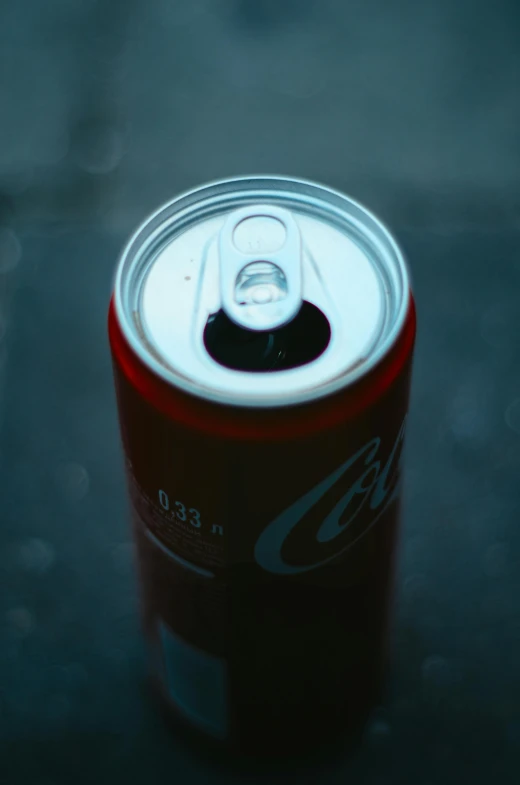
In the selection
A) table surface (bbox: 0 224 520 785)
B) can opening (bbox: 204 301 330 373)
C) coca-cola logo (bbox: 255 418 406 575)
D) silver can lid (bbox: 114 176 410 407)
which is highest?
silver can lid (bbox: 114 176 410 407)

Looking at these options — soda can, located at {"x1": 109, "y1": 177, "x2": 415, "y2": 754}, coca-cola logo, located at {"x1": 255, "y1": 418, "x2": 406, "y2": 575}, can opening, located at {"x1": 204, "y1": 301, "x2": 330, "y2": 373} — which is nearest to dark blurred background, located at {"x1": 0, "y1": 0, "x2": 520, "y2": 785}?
soda can, located at {"x1": 109, "y1": 177, "x2": 415, "y2": 754}

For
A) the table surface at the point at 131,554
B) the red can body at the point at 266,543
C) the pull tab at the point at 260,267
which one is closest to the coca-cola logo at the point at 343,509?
the red can body at the point at 266,543

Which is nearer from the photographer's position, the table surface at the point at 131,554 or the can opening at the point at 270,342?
the can opening at the point at 270,342

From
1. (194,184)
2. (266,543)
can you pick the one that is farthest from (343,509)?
(194,184)

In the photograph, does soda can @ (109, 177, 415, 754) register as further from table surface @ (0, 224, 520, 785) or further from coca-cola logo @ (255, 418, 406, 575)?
table surface @ (0, 224, 520, 785)

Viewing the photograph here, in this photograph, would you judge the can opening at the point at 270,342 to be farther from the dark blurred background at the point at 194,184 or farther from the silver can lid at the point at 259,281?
the dark blurred background at the point at 194,184

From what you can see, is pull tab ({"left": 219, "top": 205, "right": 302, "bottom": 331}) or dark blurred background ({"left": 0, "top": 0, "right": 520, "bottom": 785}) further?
dark blurred background ({"left": 0, "top": 0, "right": 520, "bottom": 785})
